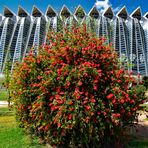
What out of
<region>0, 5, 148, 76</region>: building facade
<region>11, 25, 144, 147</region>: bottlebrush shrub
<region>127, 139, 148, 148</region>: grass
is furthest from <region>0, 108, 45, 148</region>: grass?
<region>0, 5, 148, 76</region>: building facade

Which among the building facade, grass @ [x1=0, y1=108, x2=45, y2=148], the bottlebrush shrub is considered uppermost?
the building facade

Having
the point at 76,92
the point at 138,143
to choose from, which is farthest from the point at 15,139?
the point at 138,143

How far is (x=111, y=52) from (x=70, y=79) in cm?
193

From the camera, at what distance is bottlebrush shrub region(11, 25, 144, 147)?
424 inches

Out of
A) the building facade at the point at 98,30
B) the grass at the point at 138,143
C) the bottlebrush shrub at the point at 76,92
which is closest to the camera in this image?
the bottlebrush shrub at the point at 76,92

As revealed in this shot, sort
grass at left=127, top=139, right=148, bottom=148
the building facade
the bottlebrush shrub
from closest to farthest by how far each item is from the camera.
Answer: the bottlebrush shrub → grass at left=127, top=139, right=148, bottom=148 → the building facade

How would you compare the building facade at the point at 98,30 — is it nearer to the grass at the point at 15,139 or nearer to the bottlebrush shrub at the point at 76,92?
the grass at the point at 15,139

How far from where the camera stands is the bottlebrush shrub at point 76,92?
10758mm

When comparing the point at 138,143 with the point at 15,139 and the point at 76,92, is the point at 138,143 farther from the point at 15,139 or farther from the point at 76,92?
the point at 15,139

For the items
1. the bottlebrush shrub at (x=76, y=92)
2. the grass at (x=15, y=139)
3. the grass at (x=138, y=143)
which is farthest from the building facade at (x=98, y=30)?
the bottlebrush shrub at (x=76, y=92)

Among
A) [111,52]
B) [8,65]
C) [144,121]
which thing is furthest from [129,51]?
[111,52]

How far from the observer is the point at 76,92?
1073 centimetres

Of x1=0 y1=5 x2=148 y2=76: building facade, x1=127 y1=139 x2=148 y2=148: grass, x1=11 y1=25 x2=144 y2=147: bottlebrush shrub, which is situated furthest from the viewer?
x1=0 y1=5 x2=148 y2=76: building facade

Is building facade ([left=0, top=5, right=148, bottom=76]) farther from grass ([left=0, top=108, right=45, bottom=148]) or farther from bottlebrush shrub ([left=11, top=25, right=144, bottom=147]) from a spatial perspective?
bottlebrush shrub ([left=11, top=25, right=144, bottom=147])
